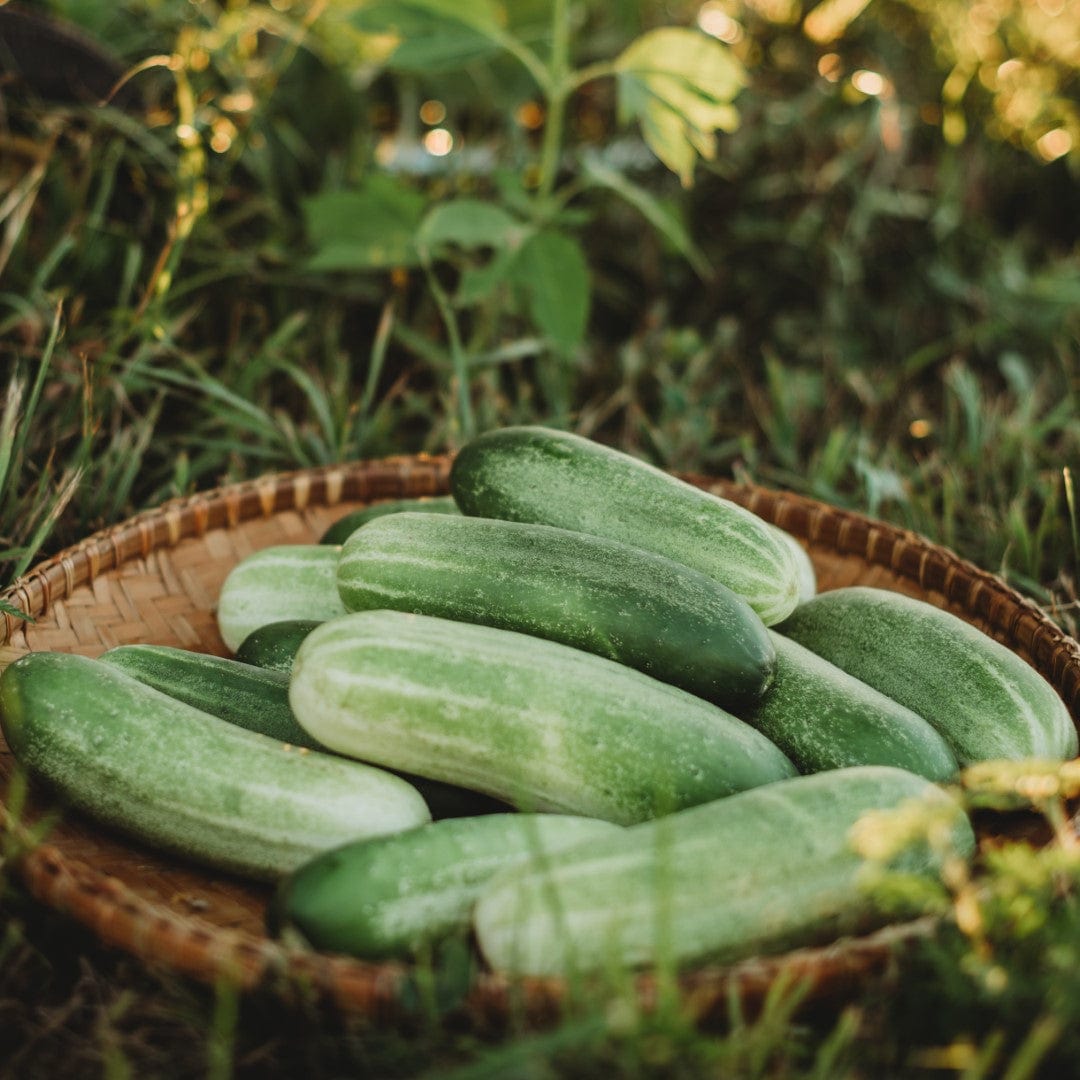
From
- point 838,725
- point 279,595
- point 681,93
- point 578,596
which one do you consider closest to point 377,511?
point 279,595

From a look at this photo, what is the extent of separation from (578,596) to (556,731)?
0.30 metres

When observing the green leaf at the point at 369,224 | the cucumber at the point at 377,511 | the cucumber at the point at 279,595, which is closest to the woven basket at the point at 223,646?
the cucumber at the point at 279,595

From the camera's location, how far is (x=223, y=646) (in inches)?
100

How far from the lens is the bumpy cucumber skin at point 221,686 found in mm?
2006

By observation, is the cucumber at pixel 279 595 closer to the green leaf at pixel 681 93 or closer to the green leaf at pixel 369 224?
the green leaf at pixel 369 224

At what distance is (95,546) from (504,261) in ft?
5.08

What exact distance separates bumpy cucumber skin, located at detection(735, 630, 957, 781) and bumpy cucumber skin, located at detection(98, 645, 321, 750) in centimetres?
85

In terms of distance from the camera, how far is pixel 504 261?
3365 millimetres

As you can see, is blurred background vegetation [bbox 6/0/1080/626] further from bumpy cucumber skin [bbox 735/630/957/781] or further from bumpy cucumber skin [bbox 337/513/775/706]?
bumpy cucumber skin [bbox 735/630/957/781]

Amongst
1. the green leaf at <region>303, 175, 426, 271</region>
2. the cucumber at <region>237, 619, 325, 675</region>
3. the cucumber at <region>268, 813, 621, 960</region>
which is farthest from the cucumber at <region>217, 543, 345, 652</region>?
the green leaf at <region>303, 175, 426, 271</region>

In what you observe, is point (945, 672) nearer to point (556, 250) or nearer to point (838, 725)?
point (838, 725)

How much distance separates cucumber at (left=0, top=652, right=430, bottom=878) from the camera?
1.73 metres

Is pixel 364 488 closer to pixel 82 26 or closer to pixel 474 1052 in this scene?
pixel 474 1052

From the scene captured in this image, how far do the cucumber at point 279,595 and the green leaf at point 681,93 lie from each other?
160 cm
